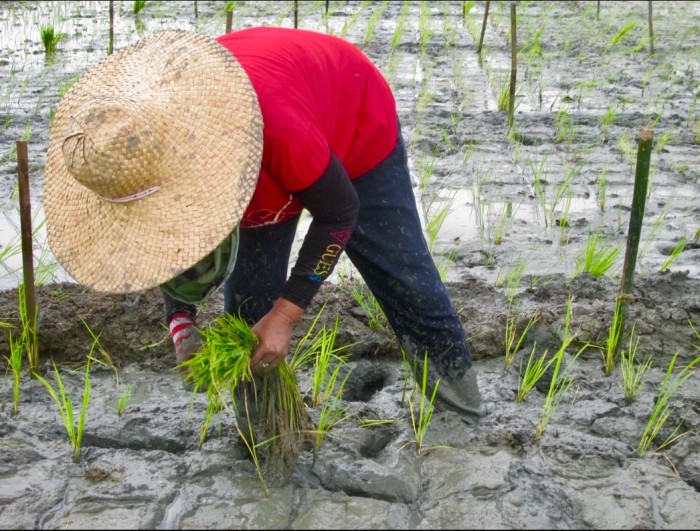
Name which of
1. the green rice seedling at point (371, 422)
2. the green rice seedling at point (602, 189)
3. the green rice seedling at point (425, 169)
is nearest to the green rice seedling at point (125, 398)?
the green rice seedling at point (371, 422)

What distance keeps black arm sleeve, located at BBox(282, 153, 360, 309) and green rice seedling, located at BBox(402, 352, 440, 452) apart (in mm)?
653

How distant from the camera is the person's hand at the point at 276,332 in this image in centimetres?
234

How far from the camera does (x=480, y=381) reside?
3.32 metres

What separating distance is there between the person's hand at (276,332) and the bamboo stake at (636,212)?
1371 millimetres

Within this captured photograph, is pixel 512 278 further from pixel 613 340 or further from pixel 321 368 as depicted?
pixel 321 368

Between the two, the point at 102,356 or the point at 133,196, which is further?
the point at 102,356

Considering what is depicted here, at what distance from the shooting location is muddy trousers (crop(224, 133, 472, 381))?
2.63 m

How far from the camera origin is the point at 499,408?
3.13 meters

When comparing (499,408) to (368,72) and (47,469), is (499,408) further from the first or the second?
(47,469)

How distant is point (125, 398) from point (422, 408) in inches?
39.9

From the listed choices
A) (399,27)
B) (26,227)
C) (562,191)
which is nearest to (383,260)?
(26,227)

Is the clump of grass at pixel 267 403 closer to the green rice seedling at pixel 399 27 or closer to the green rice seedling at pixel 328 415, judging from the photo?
the green rice seedling at pixel 328 415

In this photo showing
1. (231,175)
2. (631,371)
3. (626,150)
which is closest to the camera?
(231,175)

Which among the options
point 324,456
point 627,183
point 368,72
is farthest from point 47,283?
point 627,183
